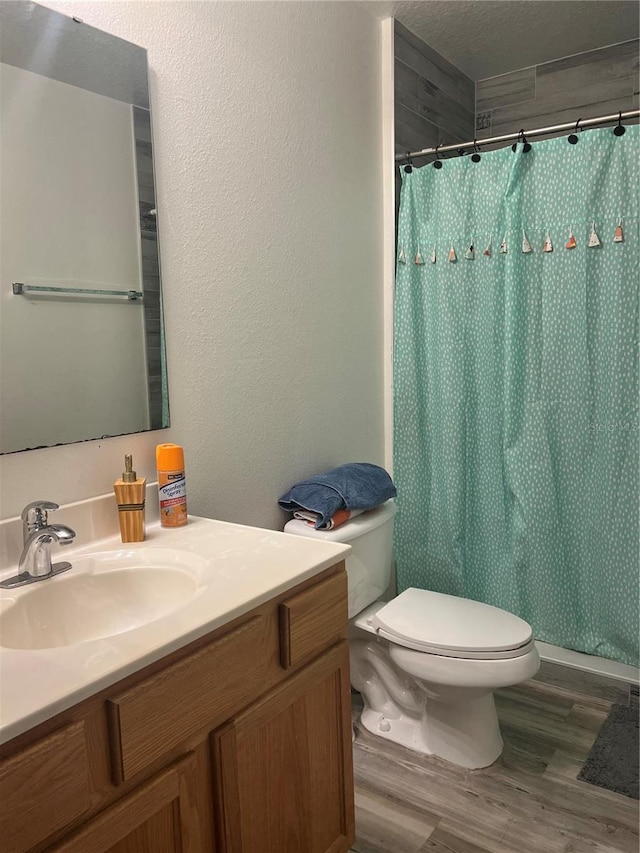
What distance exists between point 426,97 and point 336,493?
1638mm

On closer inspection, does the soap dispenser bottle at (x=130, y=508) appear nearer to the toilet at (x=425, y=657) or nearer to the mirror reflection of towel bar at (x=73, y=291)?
the mirror reflection of towel bar at (x=73, y=291)

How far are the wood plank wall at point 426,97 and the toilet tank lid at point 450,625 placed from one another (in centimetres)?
159

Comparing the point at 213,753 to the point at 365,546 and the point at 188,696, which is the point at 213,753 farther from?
the point at 365,546

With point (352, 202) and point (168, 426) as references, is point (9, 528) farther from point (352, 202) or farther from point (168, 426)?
point (352, 202)

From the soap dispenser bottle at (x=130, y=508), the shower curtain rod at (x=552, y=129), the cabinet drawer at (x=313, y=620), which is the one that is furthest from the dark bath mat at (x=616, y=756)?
the shower curtain rod at (x=552, y=129)

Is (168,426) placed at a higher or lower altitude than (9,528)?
higher

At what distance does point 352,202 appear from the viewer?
2.32 meters

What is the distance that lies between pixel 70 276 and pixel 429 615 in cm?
135

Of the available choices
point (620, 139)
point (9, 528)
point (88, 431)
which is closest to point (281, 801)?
point (9, 528)

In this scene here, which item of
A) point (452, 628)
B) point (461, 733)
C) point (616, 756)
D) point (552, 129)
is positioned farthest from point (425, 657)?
point (552, 129)

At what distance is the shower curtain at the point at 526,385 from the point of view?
2.23m

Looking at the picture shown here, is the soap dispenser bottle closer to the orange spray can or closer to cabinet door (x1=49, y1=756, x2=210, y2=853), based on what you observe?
the orange spray can

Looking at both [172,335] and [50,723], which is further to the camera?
[172,335]

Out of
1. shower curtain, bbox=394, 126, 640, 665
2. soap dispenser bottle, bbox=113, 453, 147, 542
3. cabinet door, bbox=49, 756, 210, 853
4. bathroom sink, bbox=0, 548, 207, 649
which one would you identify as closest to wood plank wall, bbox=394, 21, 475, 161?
shower curtain, bbox=394, 126, 640, 665
